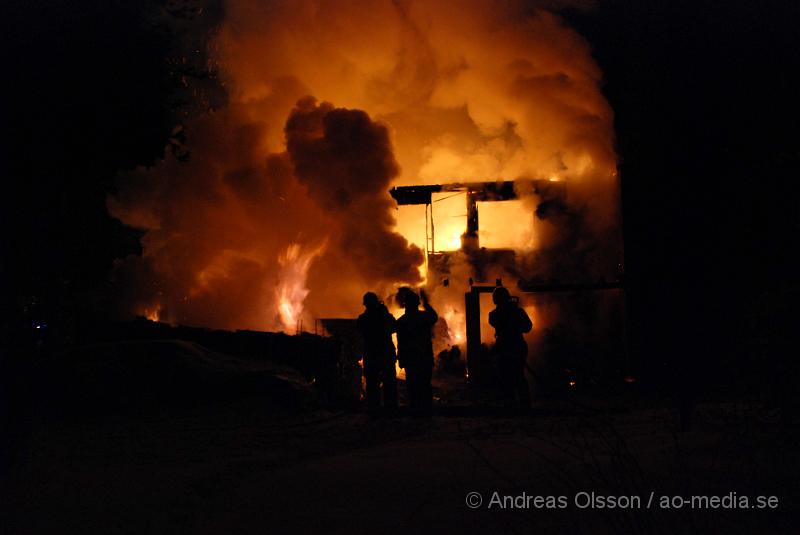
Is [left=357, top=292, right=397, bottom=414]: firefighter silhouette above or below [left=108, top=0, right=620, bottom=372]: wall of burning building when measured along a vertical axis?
below

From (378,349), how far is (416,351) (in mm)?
577

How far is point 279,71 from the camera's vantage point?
93.9 feet

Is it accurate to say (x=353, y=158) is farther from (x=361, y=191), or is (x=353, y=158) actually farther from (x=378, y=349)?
(x=378, y=349)

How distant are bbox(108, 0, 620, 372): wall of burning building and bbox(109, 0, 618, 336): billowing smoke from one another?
6cm

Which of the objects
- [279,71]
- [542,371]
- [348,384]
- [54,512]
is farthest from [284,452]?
[279,71]

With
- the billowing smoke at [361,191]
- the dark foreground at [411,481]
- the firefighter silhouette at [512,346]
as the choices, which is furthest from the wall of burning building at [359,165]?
the dark foreground at [411,481]

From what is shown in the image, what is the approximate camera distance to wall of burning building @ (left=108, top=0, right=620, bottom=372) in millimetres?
20406

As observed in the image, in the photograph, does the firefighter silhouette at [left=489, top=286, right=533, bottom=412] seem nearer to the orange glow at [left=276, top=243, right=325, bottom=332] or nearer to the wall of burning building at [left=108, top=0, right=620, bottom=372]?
the wall of burning building at [left=108, top=0, right=620, bottom=372]

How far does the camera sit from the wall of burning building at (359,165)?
2041 cm

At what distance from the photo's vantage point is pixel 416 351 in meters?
10.3

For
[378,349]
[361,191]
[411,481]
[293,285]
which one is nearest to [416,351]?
[378,349]

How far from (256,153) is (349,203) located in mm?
7471

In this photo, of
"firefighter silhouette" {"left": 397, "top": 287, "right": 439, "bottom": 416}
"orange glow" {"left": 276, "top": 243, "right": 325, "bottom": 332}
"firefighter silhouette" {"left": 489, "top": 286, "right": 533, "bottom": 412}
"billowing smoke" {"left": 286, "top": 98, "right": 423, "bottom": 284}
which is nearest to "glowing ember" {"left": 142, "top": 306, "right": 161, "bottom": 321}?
"orange glow" {"left": 276, "top": 243, "right": 325, "bottom": 332}

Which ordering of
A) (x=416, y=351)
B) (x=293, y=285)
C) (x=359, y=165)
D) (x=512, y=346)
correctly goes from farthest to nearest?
1. (x=293, y=285)
2. (x=359, y=165)
3. (x=416, y=351)
4. (x=512, y=346)
